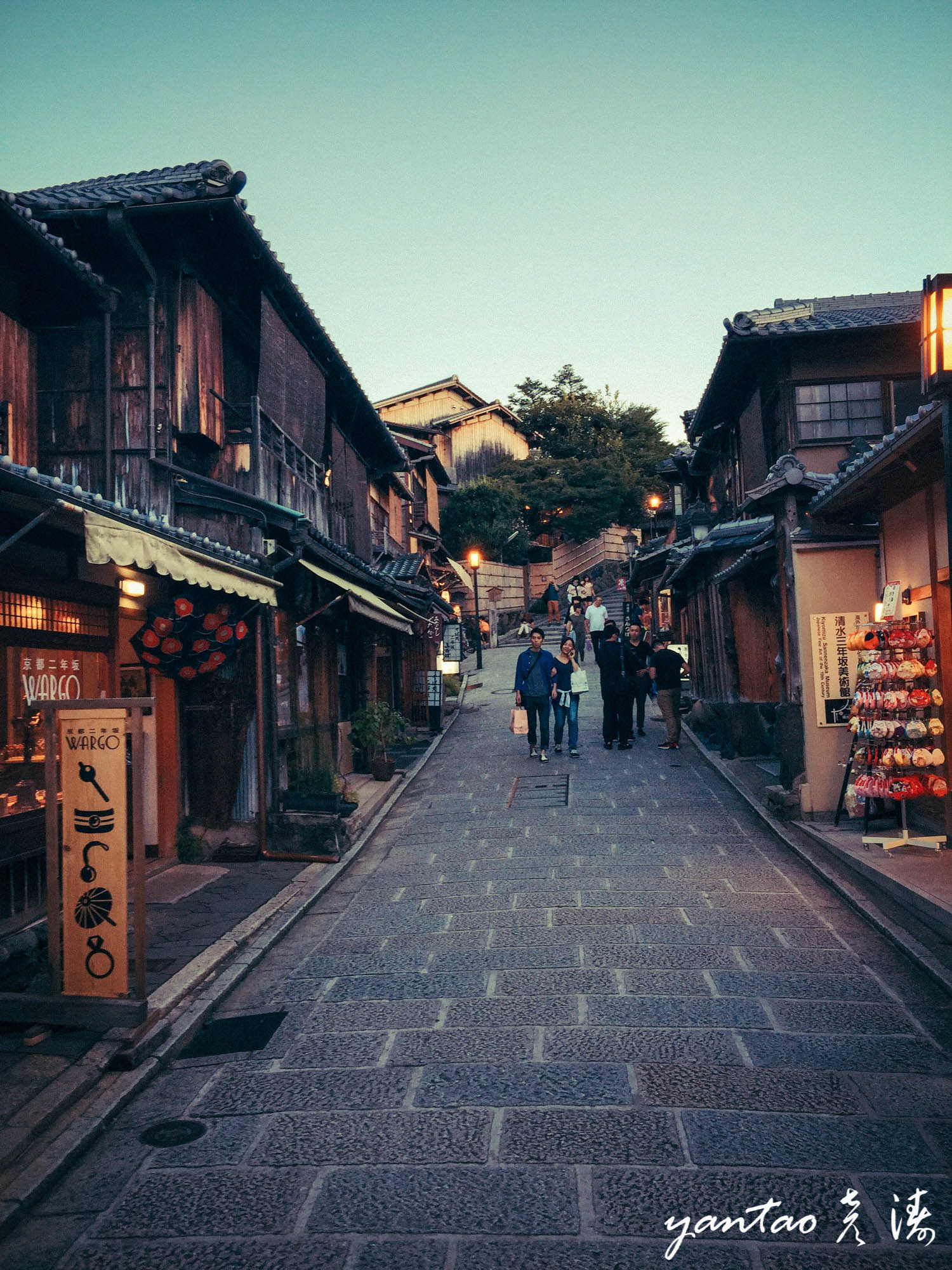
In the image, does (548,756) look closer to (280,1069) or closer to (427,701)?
(427,701)

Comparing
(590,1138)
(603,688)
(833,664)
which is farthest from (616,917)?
(603,688)

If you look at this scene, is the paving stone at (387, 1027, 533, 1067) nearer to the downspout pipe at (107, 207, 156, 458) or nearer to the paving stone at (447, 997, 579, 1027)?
the paving stone at (447, 997, 579, 1027)

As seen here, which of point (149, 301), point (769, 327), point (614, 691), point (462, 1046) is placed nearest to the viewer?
point (462, 1046)

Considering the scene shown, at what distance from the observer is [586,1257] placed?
11.5ft

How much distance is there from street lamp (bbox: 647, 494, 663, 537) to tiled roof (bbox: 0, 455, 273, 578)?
30.3 metres

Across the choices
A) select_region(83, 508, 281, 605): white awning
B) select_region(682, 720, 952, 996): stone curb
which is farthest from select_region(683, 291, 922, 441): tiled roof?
select_region(83, 508, 281, 605): white awning

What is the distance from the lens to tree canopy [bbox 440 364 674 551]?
44438mm

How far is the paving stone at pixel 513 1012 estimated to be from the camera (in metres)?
5.88

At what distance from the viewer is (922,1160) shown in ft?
13.7

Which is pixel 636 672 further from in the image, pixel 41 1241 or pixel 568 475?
pixel 568 475

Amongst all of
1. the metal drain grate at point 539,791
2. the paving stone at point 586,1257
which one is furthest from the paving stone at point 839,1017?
the metal drain grate at point 539,791

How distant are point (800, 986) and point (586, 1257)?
3.41m

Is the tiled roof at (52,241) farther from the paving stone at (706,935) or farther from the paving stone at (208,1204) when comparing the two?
Answer: the paving stone at (706,935)

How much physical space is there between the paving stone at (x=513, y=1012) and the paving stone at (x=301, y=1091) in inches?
30.3
